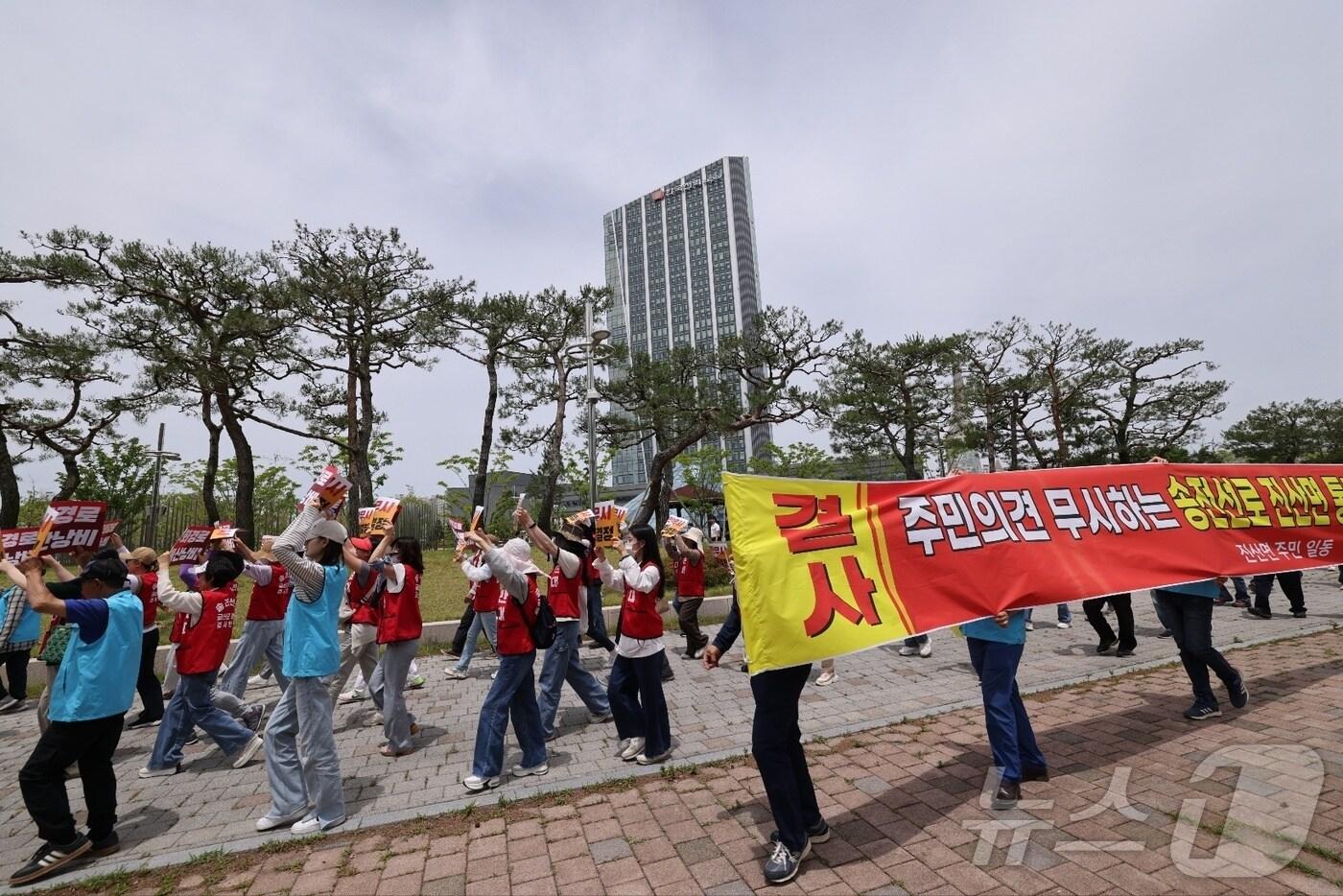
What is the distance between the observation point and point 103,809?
4.00m

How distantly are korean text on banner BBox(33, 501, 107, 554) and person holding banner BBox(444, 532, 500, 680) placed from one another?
282cm

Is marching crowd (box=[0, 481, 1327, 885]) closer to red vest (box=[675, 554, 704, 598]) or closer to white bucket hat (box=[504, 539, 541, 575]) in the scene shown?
white bucket hat (box=[504, 539, 541, 575])

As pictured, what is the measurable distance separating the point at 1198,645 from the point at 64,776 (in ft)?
26.9

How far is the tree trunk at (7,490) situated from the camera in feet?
53.6

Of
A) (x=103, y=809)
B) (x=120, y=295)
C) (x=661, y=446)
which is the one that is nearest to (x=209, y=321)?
(x=120, y=295)

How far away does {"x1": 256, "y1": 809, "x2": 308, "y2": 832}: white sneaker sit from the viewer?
4.15m

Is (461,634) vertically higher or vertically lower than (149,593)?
lower

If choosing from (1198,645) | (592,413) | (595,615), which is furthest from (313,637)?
(592,413)

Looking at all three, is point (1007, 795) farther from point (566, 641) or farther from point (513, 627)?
point (566, 641)

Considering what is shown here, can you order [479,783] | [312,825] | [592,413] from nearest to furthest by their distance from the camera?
[312,825] → [479,783] → [592,413]

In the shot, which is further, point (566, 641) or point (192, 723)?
point (566, 641)

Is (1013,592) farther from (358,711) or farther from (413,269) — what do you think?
(413,269)

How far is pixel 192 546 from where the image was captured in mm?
7094

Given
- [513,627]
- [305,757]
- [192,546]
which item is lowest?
[305,757]
